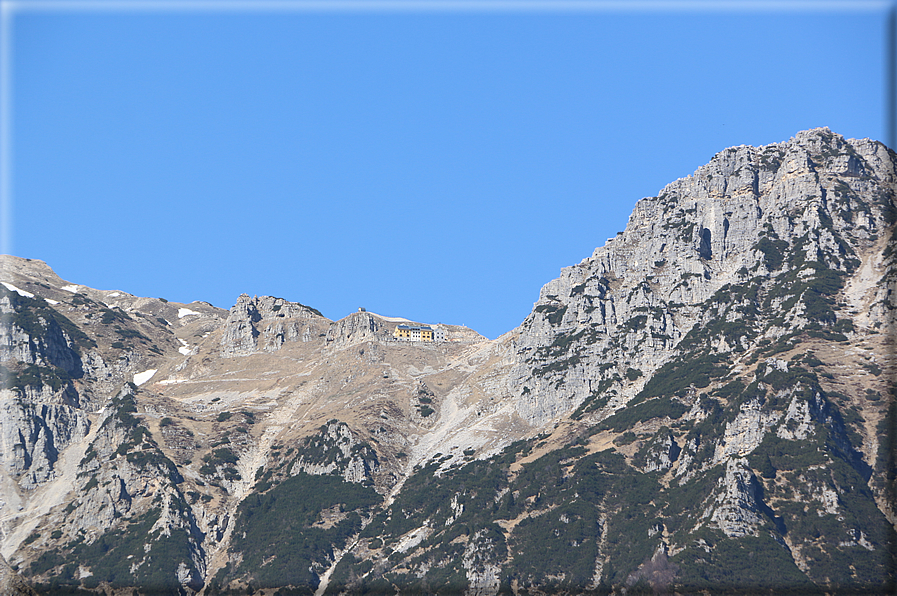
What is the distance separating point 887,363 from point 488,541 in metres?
72.0

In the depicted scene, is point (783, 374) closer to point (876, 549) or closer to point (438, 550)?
point (876, 549)

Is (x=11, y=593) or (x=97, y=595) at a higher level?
(x=11, y=593)

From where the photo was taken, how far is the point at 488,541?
622 feet

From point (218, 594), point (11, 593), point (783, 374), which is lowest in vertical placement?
point (218, 594)

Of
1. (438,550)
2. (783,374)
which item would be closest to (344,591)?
(438,550)

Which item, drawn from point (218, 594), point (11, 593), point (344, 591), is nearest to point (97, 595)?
point (218, 594)

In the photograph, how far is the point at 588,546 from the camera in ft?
600

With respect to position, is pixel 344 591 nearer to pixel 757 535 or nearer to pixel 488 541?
pixel 488 541

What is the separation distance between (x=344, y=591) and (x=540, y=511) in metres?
35.9

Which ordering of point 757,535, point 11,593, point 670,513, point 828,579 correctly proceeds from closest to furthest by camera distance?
point 11,593
point 828,579
point 757,535
point 670,513

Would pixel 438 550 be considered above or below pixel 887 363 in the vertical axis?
below

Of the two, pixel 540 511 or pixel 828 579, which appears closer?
pixel 828 579

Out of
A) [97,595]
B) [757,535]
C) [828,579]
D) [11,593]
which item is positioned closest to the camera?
[11,593]

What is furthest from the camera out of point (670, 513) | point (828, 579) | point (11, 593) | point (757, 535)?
point (670, 513)
